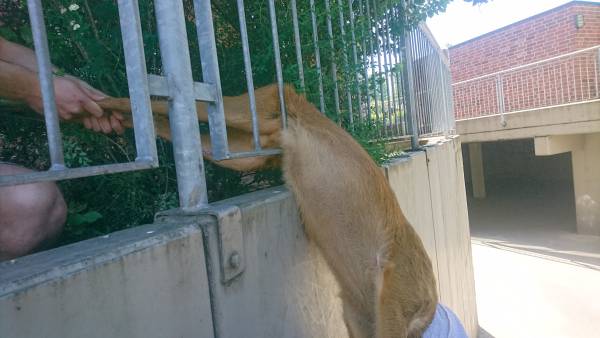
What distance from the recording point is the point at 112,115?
5.30 feet

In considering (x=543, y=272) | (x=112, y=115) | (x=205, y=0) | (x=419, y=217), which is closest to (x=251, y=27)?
(x=205, y=0)

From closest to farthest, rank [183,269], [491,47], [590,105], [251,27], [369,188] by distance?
[183,269], [369,188], [251,27], [590,105], [491,47]

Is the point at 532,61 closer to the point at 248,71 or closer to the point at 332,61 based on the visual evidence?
the point at 332,61

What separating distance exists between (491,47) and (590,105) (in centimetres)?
822

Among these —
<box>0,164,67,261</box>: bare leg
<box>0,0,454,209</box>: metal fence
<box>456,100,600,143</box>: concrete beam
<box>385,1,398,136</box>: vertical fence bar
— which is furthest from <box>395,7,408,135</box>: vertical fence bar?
<box>456,100,600,143</box>: concrete beam

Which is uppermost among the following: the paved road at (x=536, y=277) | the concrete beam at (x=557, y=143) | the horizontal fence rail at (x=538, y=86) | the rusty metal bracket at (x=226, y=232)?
the horizontal fence rail at (x=538, y=86)

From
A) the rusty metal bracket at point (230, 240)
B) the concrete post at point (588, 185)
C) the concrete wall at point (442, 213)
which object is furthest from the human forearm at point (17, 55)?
the concrete post at point (588, 185)

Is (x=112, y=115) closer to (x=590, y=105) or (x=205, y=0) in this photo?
(x=205, y=0)

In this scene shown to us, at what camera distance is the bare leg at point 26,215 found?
1324 millimetres

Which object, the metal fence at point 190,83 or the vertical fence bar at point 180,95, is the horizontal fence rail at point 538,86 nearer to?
the metal fence at point 190,83

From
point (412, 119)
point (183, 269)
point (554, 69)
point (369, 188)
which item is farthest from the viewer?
point (554, 69)

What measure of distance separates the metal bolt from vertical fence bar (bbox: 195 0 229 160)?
40 centimetres

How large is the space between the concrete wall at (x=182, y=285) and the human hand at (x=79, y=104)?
451mm

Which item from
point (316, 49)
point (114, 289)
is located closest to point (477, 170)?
point (316, 49)
